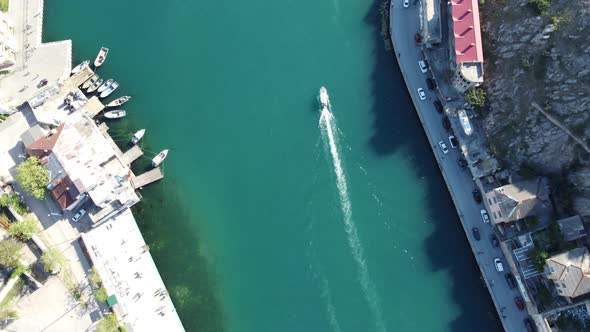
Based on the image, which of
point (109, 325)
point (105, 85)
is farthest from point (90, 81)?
point (109, 325)

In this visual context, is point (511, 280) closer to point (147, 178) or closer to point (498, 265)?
point (498, 265)

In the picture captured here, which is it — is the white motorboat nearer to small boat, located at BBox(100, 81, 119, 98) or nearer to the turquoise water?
the turquoise water

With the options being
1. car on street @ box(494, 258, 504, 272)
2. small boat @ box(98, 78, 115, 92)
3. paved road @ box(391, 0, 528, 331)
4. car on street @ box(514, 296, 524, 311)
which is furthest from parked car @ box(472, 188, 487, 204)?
small boat @ box(98, 78, 115, 92)

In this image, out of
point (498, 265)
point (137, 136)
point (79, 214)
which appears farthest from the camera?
point (137, 136)

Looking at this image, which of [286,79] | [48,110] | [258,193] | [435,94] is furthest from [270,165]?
[48,110]

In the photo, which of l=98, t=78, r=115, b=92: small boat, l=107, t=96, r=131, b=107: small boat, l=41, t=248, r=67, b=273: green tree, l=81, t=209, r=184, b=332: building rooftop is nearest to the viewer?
l=41, t=248, r=67, b=273: green tree

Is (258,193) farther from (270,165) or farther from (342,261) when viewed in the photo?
(342,261)
